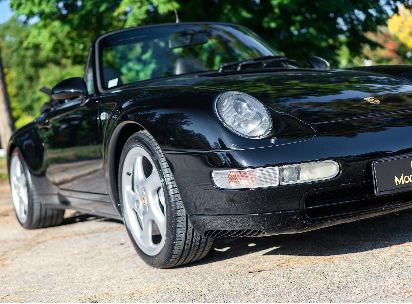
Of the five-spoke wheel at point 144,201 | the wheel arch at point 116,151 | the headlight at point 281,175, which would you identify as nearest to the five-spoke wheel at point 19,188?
the wheel arch at point 116,151

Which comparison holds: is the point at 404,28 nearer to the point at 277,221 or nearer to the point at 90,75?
the point at 90,75

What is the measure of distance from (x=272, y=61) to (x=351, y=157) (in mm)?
1496

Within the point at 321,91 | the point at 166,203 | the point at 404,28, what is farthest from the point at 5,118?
the point at 404,28

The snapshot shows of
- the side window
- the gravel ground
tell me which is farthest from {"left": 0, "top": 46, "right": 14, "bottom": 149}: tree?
the gravel ground

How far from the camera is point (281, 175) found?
2.16m

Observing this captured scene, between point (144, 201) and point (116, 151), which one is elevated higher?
point (116, 151)

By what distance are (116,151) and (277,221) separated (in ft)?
3.76

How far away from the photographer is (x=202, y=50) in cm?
385

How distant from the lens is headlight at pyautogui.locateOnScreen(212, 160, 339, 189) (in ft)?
7.07

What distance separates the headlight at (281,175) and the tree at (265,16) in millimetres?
6470

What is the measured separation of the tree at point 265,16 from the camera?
8531mm

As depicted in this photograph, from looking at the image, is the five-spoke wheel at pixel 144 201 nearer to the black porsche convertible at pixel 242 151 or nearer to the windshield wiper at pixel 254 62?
the black porsche convertible at pixel 242 151

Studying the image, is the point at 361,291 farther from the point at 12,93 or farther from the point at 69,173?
the point at 12,93

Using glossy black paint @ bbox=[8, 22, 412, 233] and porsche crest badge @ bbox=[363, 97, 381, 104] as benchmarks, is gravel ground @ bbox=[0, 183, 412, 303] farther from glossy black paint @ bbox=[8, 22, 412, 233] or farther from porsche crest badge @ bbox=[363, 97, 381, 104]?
porsche crest badge @ bbox=[363, 97, 381, 104]
